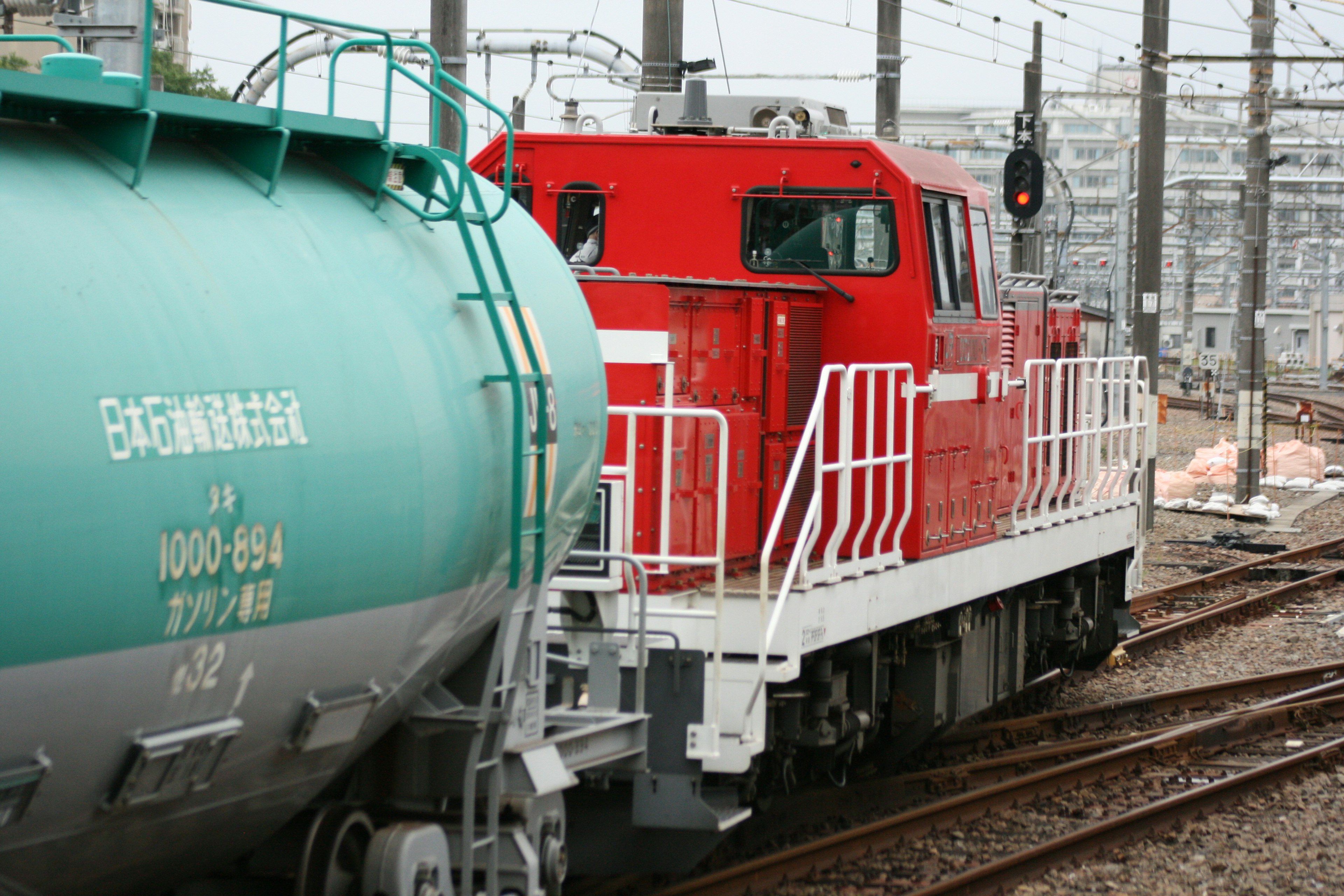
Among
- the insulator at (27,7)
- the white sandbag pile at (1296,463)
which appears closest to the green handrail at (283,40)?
the insulator at (27,7)

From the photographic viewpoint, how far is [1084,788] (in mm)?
10133

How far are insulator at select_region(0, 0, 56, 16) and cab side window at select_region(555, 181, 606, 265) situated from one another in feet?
27.2

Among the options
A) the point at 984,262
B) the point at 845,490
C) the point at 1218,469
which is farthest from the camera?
the point at 1218,469

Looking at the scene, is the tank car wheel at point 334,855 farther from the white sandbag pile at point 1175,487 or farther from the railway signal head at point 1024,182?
the white sandbag pile at point 1175,487

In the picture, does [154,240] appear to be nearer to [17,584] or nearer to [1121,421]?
[17,584]

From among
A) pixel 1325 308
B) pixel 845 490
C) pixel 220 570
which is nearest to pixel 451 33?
pixel 845 490

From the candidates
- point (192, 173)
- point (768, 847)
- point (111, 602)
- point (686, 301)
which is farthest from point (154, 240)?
point (768, 847)

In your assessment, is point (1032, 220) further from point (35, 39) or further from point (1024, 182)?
point (35, 39)

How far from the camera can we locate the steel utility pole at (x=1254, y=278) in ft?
80.8

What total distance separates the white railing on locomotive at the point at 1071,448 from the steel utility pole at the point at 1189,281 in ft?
117

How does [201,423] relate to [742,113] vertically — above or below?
below

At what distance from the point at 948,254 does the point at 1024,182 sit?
785cm

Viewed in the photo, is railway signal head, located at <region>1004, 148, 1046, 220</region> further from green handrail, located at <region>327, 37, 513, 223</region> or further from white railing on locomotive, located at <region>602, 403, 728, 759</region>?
green handrail, located at <region>327, 37, 513, 223</region>

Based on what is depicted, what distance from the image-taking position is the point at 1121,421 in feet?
40.4
